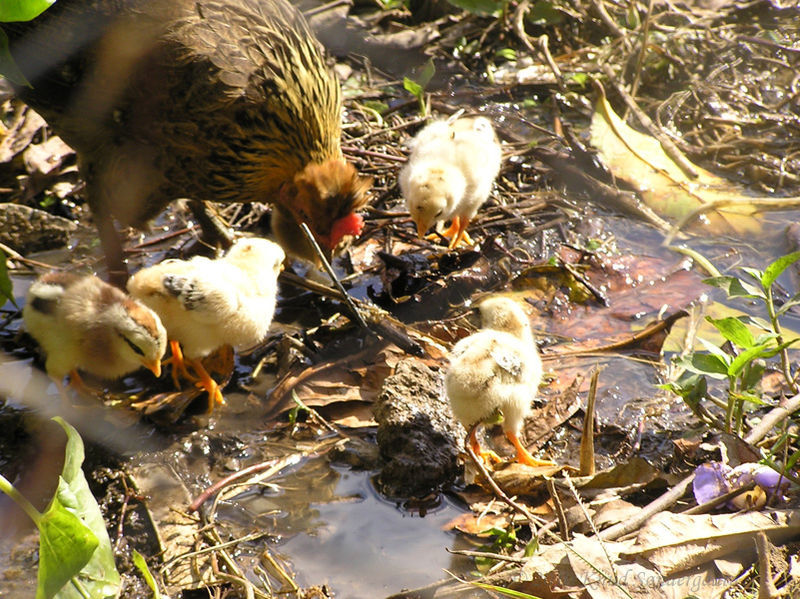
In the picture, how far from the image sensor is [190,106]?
3.70 metres

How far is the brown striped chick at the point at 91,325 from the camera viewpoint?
3188 mm

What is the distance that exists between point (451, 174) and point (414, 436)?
167 centimetres

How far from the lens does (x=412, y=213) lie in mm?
4234

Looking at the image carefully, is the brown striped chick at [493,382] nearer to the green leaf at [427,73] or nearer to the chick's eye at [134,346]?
the chick's eye at [134,346]

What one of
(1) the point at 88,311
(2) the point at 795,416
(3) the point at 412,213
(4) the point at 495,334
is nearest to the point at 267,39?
(3) the point at 412,213

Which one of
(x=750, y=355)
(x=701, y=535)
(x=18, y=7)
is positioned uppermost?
(x=18, y=7)

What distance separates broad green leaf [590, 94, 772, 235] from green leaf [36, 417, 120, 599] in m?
3.83

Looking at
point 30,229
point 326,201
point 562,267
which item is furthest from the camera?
point 30,229

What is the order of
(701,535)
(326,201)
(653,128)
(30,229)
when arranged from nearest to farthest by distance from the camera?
(701,535), (326,201), (30,229), (653,128)

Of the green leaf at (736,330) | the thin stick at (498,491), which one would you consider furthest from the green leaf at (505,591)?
the green leaf at (736,330)

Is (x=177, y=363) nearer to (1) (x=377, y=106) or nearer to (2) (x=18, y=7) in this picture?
(2) (x=18, y=7)

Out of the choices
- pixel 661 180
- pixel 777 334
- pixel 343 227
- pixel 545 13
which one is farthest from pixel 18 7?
pixel 545 13

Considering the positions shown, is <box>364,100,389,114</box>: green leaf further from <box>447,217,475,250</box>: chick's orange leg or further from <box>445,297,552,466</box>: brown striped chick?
<box>445,297,552,466</box>: brown striped chick

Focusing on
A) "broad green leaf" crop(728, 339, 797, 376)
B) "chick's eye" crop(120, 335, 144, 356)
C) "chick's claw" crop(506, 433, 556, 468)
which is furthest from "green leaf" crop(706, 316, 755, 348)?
"chick's eye" crop(120, 335, 144, 356)
